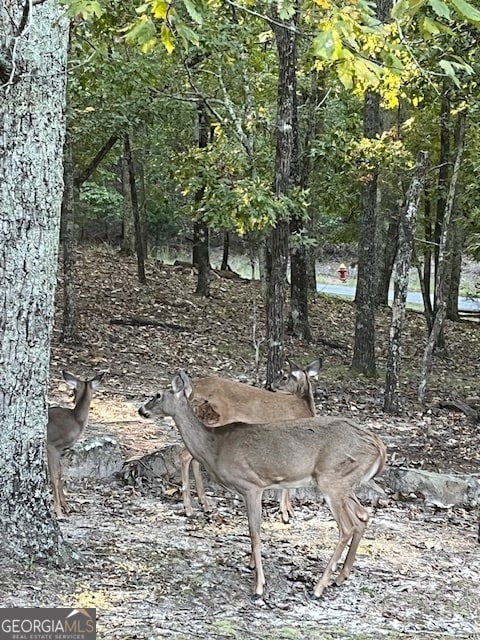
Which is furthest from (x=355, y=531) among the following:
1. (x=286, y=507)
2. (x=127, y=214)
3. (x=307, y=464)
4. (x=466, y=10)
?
(x=127, y=214)

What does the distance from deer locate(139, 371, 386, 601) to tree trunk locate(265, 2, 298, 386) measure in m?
4.30

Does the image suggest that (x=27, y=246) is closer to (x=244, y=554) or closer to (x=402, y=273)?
(x=244, y=554)

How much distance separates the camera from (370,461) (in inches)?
228

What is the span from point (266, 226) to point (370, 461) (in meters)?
5.31

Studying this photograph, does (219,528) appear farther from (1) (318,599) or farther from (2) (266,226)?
(2) (266,226)

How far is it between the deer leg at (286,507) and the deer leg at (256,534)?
→ 113 centimetres

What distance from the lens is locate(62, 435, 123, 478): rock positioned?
771 centimetres

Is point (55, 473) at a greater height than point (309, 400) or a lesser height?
lesser

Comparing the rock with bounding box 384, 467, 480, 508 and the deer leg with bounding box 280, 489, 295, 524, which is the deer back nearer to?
the deer leg with bounding box 280, 489, 295, 524

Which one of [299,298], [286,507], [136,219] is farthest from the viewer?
[136,219]

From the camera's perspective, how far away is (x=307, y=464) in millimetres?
5715

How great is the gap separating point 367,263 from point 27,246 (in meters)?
9.72

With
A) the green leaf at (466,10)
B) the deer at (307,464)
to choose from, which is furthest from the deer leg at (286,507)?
the green leaf at (466,10)

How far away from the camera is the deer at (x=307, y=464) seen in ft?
18.7
